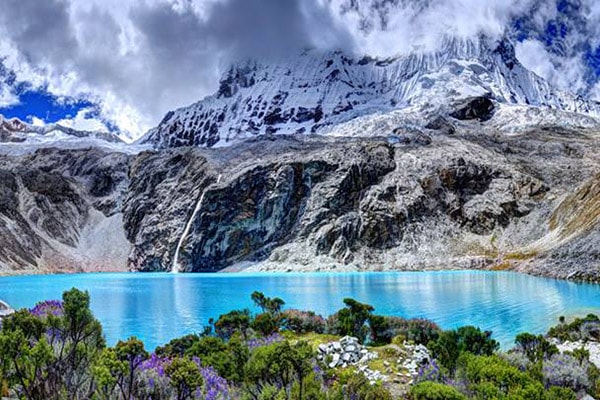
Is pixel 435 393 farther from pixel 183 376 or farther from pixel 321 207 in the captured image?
pixel 321 207

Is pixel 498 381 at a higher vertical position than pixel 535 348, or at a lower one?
higher

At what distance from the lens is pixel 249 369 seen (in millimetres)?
11719

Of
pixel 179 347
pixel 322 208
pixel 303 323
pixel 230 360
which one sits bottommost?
pixel 179 347

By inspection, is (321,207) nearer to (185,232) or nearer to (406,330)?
(185,232)

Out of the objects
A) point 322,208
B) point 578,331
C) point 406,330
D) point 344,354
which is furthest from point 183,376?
point 322,208

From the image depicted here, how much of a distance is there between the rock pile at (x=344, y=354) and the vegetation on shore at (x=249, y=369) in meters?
0.13

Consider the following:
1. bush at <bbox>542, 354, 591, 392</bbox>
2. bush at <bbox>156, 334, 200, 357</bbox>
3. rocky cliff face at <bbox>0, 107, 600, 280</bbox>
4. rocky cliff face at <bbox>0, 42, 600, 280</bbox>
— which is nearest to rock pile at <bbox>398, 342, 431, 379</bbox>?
bush at <bbox>542, 354, 591, 392</bbox>

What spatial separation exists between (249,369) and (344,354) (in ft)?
19.9

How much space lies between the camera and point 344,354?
1705 centimetres

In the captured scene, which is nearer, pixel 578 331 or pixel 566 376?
pixel 566 376

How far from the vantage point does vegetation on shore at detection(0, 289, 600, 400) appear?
384 inches

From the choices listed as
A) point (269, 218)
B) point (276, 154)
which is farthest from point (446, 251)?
point (276, 154)

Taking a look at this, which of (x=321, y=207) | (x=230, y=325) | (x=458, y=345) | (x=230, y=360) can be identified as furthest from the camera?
(x=321, y=207)

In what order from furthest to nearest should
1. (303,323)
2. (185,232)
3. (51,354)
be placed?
(185,232) → (303,323) → (51,354)
